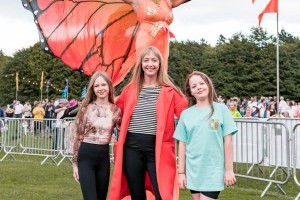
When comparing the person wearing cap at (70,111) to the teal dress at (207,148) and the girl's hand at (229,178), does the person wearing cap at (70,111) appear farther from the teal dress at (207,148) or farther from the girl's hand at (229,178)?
the girl's hand at (229,178)

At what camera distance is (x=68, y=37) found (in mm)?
8195

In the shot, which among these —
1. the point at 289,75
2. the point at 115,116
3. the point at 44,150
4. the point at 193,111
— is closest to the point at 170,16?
the point at 115,116

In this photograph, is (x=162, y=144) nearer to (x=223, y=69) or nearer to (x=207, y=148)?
(x=207, y=148)

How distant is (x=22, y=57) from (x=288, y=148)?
61.0 m

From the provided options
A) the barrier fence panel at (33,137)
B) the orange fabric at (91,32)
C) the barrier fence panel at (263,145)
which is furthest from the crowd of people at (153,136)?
the barrier fence panel at (33,137)

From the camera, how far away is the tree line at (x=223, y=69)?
5741 centimetres

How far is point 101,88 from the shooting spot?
5074 mm

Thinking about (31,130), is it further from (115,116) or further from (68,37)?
(115,116)

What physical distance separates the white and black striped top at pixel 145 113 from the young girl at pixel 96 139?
29 cm

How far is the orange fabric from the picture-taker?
786cm

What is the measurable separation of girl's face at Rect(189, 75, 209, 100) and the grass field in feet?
11.4

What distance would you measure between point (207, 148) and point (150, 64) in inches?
36.3

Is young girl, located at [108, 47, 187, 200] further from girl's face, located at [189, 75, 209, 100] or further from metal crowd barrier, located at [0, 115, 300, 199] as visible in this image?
metal crowd barrier, located at [0, 115, 300, 199]

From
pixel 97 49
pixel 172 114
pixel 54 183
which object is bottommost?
pixel 54 183
